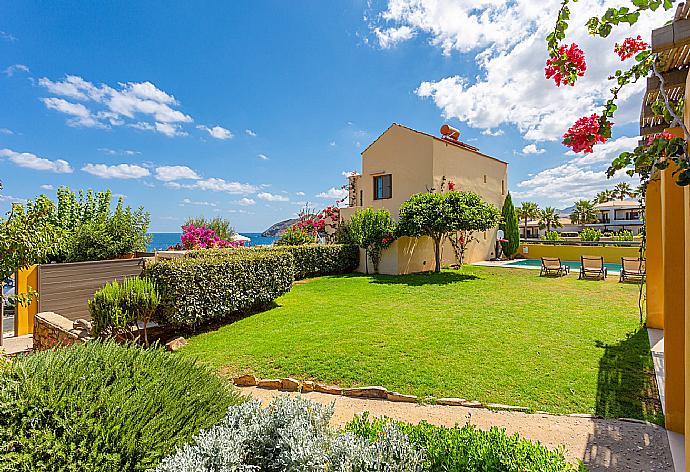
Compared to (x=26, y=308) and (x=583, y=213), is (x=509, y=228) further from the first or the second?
(x=583, y=213)

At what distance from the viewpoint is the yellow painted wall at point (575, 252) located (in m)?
18.7

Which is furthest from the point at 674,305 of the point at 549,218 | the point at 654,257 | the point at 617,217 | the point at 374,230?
the point at 617,217

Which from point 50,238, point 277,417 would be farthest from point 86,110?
point 277,417

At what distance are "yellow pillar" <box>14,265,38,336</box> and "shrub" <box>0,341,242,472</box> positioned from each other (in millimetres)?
7453

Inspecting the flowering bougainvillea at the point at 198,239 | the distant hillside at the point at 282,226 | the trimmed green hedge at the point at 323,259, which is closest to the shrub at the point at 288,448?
the trimmed green hedge at the point at 323,259

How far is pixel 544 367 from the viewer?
16.7 ft

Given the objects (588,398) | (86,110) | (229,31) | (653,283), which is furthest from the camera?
(86,110)

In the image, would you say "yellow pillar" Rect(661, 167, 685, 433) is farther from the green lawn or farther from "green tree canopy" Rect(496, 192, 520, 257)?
"green tree canopy" Rect(496, 192, 520, 257)

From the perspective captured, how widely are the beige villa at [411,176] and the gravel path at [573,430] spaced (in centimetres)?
1227

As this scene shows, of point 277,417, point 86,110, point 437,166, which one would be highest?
point 86,110

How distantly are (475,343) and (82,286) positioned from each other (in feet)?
33.0

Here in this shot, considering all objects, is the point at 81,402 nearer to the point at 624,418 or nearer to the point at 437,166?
the point at 624,418

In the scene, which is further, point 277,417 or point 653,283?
point 653,283

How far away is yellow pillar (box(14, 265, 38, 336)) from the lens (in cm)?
771
